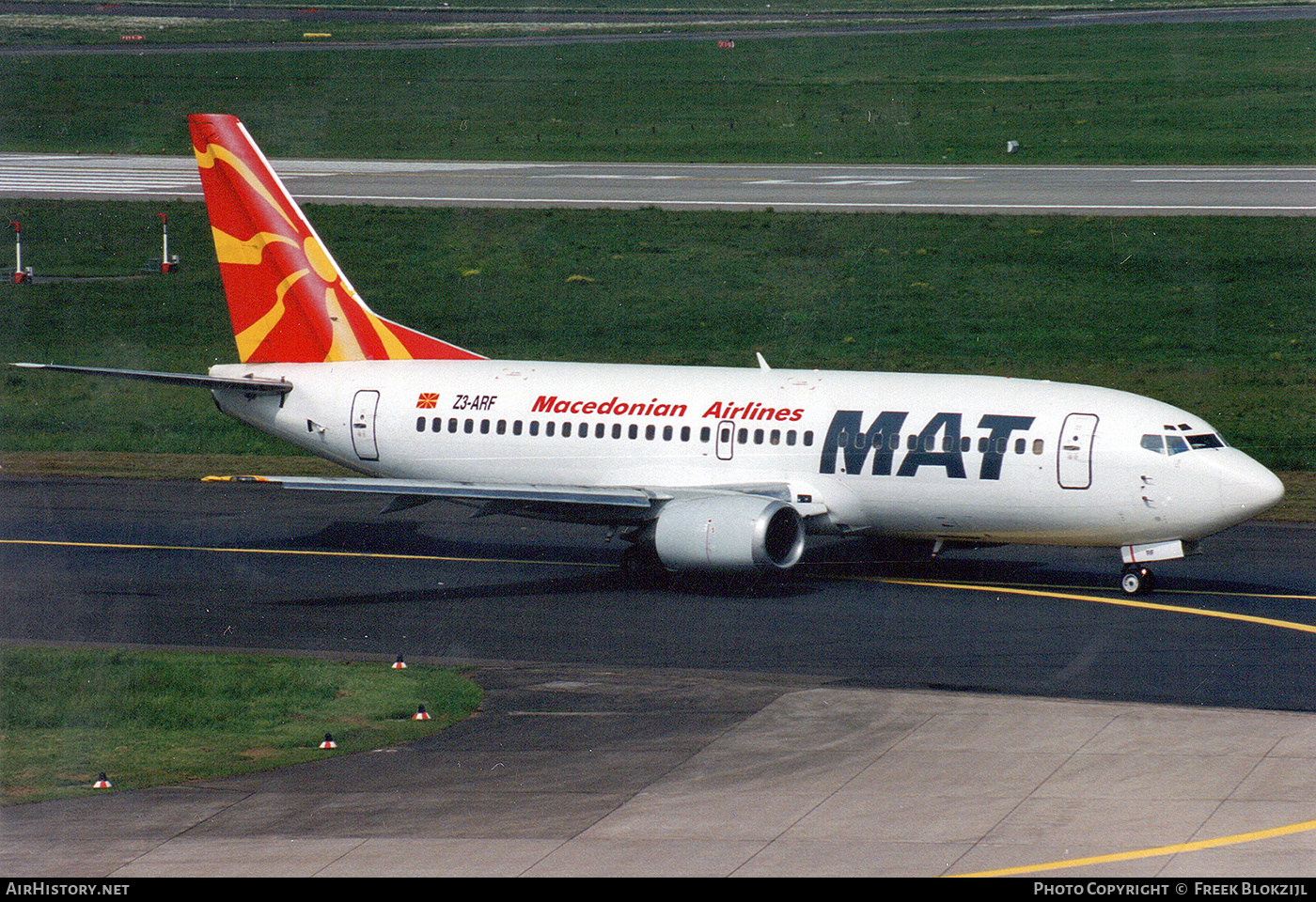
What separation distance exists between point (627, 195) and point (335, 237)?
11841mm

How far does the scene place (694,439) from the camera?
117 feet

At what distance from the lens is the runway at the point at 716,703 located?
18.8 m

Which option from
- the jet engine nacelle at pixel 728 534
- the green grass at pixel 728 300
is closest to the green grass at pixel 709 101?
the green grass at pixel 728 300

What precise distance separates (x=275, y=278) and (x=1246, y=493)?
20.0 m

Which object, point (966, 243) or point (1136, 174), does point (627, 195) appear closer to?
point (966, 243)

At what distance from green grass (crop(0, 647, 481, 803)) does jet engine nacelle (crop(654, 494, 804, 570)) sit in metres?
6.88

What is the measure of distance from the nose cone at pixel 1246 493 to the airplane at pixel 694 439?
36 millimetres

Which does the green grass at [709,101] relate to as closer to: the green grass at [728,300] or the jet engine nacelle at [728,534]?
the green grass at [728,300]

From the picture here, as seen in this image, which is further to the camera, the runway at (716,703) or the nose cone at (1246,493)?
the nose cone at (1246,493)

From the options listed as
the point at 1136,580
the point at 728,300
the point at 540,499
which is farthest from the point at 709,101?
the point at 1136,580

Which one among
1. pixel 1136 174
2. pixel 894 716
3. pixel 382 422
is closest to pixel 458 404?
pixel 382 422

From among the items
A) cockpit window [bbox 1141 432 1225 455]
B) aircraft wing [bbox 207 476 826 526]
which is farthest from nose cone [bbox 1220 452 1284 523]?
aircraft wing [bbox 207 476 826 526]

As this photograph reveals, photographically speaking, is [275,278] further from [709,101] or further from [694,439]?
[709,101]

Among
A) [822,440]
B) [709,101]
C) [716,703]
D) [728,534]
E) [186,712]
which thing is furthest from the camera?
[709,101]
